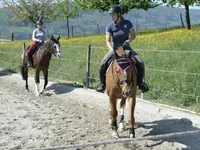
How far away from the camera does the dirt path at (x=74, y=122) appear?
21.4 feet

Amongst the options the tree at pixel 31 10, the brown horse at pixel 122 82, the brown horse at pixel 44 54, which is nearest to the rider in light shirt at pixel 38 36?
the brown horse at pixel 44 54

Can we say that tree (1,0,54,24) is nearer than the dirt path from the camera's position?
No

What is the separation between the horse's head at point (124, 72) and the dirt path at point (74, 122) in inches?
41.7

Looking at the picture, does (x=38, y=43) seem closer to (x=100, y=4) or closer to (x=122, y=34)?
(x=122, y=34)

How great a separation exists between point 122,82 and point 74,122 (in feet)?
7.70

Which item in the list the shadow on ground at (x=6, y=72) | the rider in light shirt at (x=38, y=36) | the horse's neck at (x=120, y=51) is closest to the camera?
the horse's neck at (x=120, y=51)

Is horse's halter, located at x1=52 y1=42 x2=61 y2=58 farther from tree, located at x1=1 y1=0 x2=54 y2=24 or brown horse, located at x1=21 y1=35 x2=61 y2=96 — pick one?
tree, located at x1=1 y1=0 x2=54 y2=24

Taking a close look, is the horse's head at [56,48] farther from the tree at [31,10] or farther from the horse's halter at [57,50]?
the tree at [31,10]

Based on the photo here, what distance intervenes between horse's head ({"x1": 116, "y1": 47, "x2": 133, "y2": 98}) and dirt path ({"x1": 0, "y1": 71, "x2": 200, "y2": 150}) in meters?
1.06

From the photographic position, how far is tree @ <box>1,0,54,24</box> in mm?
46875

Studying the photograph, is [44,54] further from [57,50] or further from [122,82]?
[122,82]

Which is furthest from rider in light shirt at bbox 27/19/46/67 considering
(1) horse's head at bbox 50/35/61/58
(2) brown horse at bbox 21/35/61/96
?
(1) horse's head at bbox 50/35/61/58

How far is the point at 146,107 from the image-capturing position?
349 inches

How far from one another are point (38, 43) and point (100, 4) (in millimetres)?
25917
